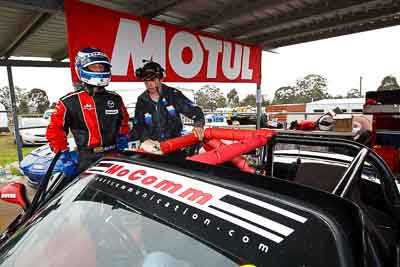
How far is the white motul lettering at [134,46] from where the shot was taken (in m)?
4.29

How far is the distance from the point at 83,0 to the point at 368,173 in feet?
12.1

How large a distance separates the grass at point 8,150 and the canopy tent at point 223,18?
3.82 metres

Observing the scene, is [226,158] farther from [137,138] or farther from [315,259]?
[137,138]

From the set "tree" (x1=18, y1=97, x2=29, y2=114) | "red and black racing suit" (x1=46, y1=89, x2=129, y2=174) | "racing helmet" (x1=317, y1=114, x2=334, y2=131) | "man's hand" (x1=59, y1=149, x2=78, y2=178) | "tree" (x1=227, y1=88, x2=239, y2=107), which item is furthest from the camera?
"tree" (x1=227, y1=88, x2=239, y2=107)

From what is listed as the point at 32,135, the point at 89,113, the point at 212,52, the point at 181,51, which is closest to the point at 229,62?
the point at 212,52

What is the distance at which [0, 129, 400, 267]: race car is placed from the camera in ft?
2.09

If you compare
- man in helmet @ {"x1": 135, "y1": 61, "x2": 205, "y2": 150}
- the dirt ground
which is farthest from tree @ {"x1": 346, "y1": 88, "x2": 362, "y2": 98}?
the dirt ground

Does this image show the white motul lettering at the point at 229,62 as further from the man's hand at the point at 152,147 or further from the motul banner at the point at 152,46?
the man's hand at the point at 152,147

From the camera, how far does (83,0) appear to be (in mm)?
3770

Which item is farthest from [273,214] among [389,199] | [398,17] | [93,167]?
[398,17]

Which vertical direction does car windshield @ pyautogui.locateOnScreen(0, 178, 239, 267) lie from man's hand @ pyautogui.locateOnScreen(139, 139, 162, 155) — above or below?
below

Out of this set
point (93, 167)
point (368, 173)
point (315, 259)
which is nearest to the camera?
point (315, 259)

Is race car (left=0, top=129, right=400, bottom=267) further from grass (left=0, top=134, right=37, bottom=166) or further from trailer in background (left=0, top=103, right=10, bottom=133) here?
trailer in background (left=0, top=103, right=10, bottom=133)

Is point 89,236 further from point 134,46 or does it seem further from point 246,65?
point 246,65
